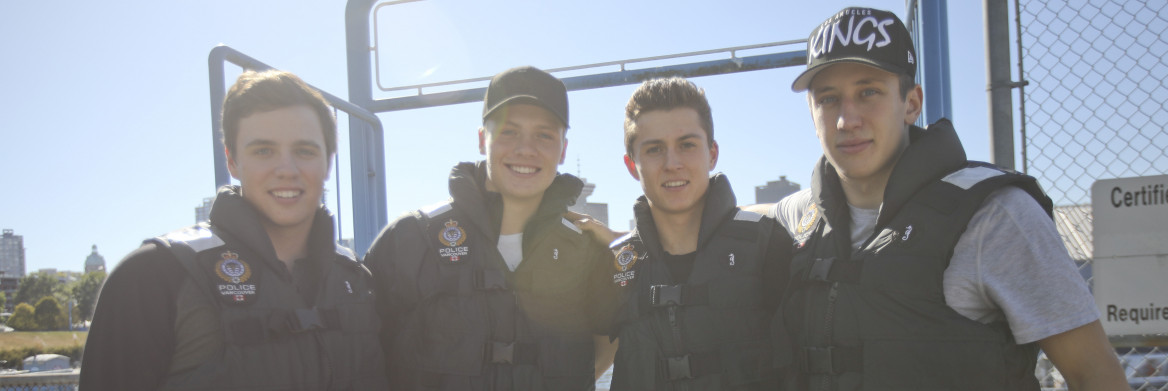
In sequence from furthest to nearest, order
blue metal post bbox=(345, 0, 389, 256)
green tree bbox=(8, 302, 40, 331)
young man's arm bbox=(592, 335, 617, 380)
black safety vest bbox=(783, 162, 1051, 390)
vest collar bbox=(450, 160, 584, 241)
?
1. green tree bbox=(8, 302, 40, 331)
2. blue metal post bbox=(345, 0, 389, 256)
3. young man's arm bbox=(592, 335, 617, 380)
4. vest collar bbox=(450, 160, 584, 241)
5. black safety vest bbox=(783, 162, 1051, 390)

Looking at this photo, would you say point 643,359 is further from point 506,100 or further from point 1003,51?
point 1003,51

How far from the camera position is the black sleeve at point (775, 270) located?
8.45 ft

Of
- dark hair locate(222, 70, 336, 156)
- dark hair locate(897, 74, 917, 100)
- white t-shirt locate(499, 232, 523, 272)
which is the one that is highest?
dark hair locate(222, 70, 336, 156)

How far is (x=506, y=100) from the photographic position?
9.36ft

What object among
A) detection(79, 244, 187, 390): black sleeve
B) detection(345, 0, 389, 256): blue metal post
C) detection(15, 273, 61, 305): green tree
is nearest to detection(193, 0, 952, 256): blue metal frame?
detection(345, 0, 389, 256): blue metal post

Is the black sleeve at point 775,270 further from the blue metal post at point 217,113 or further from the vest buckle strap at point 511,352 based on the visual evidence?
the blue metal post at point 217,113

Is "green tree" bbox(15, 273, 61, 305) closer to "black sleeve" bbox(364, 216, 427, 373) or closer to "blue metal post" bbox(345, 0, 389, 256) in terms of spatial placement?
"blue metal post" bbox(345, 0, 389, 256)

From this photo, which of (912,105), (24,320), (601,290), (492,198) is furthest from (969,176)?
(24,320)

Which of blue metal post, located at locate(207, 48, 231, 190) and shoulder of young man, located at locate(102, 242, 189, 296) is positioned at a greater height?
blue metal post, located at locate(207, 48, 231, 190)

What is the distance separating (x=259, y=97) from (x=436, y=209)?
0.85 m

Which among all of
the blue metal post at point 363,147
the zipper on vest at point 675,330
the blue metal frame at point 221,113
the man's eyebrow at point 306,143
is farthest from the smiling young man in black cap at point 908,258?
the blue metal post at point 363,147

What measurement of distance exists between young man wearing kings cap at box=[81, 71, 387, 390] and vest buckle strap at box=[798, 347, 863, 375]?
1543 millimetres

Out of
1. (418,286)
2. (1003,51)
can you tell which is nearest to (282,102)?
(418,286)

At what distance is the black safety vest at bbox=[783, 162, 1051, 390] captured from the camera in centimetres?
194
